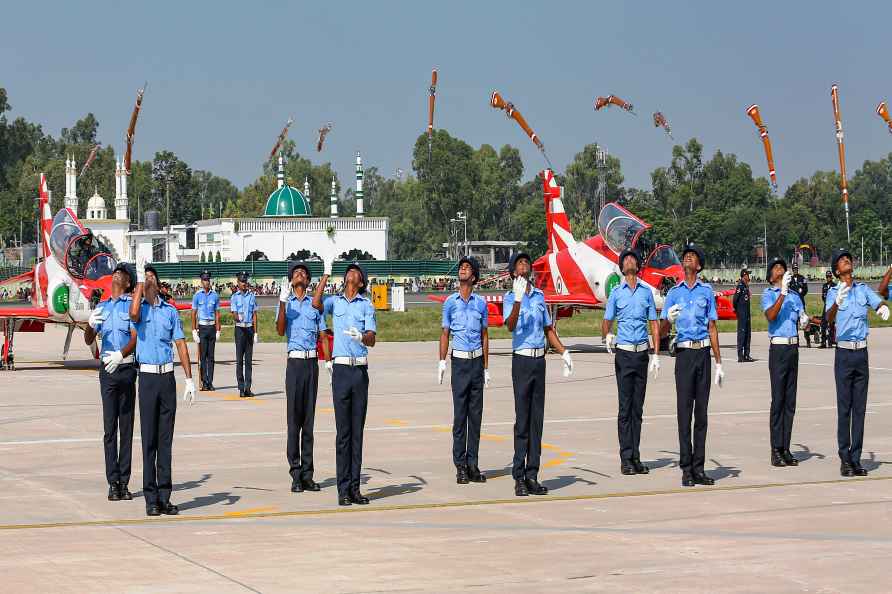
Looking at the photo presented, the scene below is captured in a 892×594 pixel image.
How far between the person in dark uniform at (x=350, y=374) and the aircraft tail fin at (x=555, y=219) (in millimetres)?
25524

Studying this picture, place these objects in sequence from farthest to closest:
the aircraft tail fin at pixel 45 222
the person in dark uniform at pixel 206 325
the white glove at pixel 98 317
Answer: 1. the aircraft tail fin at pixel 45 222
2. the person in dark uniform at pixel 206 325
3. the white glove at pixel 98 317

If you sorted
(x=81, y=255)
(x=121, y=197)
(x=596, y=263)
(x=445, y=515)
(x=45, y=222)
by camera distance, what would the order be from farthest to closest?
(x=121, y=197), (x=596, y=263), (x=45, y=222), (x=81, y=255), (x=445, y=515)

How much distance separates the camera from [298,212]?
457 ft

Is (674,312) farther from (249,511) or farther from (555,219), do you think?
(555,219)

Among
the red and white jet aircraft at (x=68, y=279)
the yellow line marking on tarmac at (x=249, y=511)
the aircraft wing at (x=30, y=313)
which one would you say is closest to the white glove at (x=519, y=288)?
the yellow line marking on tarmac at (x=249, y=511)

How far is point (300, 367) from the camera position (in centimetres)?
1342

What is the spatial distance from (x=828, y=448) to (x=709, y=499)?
427cm

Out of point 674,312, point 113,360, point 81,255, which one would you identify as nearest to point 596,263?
point 81,255

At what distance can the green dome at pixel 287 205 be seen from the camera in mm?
139250

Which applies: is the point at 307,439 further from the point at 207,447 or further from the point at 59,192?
the point at 59,192

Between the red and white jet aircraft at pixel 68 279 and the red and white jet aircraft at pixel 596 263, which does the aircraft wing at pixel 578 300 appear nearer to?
the red and white jet aircraft at pixel 596 263

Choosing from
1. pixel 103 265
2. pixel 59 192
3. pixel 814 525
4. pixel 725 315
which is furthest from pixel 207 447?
pixel 59 192

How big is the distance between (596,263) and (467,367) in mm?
22667

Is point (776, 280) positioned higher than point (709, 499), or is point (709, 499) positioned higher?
point (776, 280)
